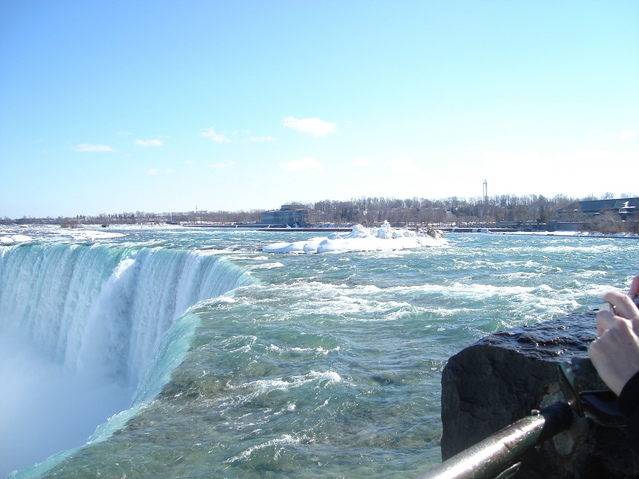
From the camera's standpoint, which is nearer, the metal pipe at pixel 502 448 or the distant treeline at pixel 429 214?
the metal pipe at pixel 502 448

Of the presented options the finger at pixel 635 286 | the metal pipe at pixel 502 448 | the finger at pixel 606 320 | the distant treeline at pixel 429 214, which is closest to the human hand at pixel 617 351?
the finger at pixel 606 320

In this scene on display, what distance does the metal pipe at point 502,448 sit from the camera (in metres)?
1.11

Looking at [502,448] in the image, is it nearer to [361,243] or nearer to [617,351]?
[617,351]

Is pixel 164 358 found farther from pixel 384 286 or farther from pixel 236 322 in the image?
pixel 384 286

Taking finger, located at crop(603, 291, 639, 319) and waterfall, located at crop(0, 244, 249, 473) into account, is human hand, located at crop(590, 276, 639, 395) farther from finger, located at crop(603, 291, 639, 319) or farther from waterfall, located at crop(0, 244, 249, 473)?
waterfall, located at crop(0, 244, 249, 473)

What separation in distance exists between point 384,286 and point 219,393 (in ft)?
35.0

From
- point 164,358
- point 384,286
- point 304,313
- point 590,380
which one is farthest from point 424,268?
point 590,380

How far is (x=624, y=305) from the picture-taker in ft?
3.99

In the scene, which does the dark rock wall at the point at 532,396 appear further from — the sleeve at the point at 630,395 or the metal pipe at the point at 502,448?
the sleeve at the point at 630,395

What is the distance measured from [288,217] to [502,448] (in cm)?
11058

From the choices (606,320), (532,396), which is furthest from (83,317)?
(606,320)

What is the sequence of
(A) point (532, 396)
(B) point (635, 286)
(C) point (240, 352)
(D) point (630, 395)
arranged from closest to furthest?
(D) point (630, 395) → (B) point (635, 286) → (A) point (532, 396) → (C) point (240, 352)

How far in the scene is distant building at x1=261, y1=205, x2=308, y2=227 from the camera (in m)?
110

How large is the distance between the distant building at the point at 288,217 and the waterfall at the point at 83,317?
3285 inches
